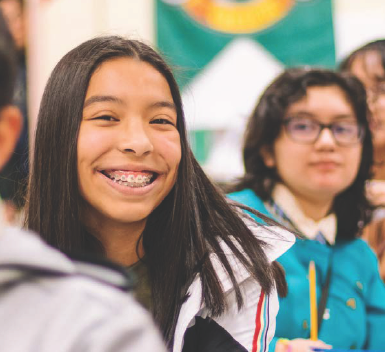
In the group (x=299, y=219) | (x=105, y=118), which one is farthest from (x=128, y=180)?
(x=299, y=219)

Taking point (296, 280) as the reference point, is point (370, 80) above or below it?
above

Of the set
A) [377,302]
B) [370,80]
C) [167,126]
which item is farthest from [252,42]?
[167,126]

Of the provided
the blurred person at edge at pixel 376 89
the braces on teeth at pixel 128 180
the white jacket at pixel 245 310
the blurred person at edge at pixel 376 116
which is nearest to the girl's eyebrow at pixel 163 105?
the braces on teeth at pixel 128 180

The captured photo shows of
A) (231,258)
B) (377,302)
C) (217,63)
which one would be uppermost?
(217,63)

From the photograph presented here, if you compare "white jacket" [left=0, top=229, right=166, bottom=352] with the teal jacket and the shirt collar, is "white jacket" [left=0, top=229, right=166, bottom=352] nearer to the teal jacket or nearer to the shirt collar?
the teal jacket

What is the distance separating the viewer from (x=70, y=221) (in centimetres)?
109

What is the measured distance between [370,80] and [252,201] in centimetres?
78

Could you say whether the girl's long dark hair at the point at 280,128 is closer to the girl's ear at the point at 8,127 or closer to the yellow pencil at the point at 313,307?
the yellow pencil at the point at 313,307

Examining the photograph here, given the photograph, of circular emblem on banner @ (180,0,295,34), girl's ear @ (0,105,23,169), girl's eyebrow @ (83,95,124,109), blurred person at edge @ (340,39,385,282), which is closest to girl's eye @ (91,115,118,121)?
girl's eyebrow @ (83,95,124,109)

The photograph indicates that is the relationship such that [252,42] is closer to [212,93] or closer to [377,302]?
[212,93]

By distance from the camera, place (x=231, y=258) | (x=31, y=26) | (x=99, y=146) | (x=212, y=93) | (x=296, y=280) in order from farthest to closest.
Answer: (x=212, y=93) → (x=31, y=26) → (x=296, y=280) → (x=231, y=258) → (x=99, y=146)

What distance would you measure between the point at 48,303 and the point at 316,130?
3.68 feet

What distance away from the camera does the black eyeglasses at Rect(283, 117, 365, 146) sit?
1518 millimetres

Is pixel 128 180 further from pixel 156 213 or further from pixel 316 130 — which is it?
pixel 316 130
